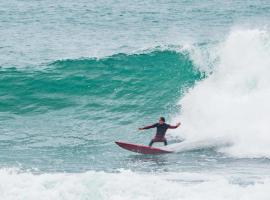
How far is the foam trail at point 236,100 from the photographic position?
17828 mm

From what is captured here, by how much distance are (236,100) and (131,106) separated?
13.7 feet

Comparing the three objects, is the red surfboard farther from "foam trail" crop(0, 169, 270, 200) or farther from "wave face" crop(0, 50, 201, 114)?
"wave face" crop(0, 50, 201, 114)

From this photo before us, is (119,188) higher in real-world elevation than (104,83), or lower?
lower

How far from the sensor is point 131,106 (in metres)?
22.6

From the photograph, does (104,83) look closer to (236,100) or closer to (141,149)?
(236,100)

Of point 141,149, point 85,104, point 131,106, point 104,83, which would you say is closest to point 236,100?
point 131,106

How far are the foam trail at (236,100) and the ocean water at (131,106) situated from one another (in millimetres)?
43

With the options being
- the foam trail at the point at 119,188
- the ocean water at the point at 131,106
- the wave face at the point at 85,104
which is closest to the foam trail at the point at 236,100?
the ocean water at the point at 131,106

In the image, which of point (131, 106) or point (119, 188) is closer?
point (119, 188)

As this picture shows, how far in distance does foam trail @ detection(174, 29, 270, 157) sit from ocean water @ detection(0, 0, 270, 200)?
0.04m

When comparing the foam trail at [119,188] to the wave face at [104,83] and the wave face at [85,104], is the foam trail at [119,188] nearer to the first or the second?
the wave face at [85,104]

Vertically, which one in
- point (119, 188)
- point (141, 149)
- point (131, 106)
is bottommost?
point (119, 188)

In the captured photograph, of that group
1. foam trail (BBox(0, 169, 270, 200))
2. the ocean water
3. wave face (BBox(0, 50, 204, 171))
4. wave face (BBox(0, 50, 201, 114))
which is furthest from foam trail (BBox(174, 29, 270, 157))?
foam trail (BBox(0, 169, 270, 200))

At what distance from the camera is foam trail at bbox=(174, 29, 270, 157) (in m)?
17.8
